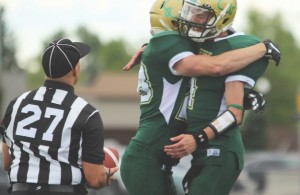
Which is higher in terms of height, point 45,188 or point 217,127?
point 217,127

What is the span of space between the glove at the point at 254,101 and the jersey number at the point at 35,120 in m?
1.14

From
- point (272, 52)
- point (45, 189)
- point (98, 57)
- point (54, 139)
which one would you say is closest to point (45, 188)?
point (45, 189)

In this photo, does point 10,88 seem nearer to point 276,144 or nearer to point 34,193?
point 34,193

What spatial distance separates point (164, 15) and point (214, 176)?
107cm

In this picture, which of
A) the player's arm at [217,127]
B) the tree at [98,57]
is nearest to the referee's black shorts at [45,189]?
the player's arm at [217,127]

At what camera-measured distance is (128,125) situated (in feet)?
212

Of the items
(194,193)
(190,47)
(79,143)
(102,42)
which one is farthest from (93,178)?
(102,42)

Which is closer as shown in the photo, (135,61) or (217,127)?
(217,127)

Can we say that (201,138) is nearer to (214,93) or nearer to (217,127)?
(217,127)

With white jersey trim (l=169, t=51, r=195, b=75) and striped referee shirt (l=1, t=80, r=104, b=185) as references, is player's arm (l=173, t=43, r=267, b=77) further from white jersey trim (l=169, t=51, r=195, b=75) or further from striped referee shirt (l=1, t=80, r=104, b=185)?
striped referee shirt (l=1, t=80, r=104, b=185)

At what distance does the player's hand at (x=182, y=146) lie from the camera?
5129 mm

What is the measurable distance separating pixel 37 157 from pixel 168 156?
2.62 feet

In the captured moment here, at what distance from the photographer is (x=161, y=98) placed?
17.4ft

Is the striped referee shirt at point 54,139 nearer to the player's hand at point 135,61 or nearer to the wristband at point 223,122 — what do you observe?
the player's hand at point 135,61
